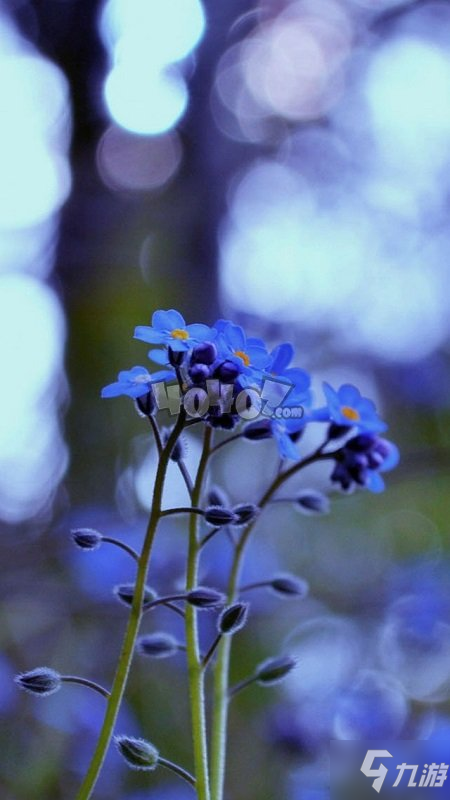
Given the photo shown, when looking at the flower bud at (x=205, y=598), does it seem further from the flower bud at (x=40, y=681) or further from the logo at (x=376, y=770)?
the logo at (x=376, y=770)

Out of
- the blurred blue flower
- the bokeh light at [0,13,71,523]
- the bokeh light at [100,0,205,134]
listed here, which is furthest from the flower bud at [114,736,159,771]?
the bokeh light at [100,0,205,134]

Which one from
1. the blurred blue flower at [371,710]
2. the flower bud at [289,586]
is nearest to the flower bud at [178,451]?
the flower bud at [289,586]

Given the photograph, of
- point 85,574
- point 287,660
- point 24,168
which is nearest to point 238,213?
point 24,168

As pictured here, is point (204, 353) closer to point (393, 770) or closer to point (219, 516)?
point (219, 516)

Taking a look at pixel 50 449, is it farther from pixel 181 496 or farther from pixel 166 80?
pixel 166 80

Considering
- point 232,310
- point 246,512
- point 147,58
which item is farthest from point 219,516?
point 147,58

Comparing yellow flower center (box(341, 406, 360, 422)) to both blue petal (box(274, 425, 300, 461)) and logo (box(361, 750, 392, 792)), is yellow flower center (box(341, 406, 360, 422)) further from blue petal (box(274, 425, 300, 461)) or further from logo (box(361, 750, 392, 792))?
logo (box(361, 750, 392, 792))
